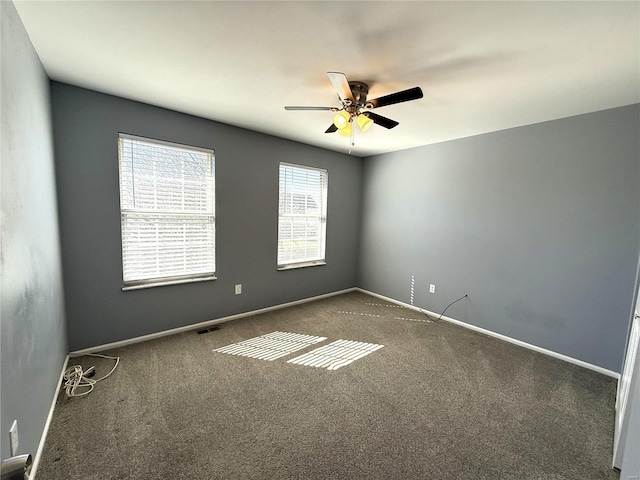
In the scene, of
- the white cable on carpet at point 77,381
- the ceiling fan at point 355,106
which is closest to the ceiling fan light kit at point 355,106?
the ceiling fan at point 355,106

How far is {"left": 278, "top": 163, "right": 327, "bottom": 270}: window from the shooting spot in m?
3.90

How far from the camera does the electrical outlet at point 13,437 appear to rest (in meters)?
1.19

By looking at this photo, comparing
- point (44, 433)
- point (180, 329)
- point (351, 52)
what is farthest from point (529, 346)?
point (44, 433)

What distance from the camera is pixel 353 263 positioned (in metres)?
4.90

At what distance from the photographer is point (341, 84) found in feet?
5.94

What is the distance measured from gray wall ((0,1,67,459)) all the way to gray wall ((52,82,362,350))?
12.6 inches

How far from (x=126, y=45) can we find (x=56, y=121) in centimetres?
115

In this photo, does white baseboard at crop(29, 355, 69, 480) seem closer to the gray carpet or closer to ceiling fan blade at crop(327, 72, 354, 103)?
the gray carpet

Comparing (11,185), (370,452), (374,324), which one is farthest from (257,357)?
(11,185)

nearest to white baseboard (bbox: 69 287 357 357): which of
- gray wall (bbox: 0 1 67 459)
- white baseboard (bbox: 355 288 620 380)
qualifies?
gray wall (bbox: 0 1 67 459)

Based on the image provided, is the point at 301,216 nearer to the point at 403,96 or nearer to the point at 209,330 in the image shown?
the point at 209,330

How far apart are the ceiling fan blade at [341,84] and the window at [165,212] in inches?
72.7

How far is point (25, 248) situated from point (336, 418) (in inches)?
84.3

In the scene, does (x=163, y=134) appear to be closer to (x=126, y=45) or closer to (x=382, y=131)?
(x=126, y=45)
